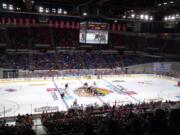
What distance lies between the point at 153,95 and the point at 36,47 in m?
24.1

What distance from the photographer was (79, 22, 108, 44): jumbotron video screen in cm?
2381

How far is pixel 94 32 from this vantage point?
2428 cm

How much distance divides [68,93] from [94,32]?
7.56 metres

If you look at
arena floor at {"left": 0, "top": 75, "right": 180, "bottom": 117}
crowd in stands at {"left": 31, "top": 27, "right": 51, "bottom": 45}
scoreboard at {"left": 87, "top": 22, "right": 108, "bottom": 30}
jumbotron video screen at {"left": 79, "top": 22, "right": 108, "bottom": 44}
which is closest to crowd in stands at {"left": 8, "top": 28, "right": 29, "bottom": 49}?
crowd in stands at {"left": 31, "top": 27, "right": 51, "bottom": 45}

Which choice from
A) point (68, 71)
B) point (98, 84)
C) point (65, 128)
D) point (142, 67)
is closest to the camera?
point (65, 128)

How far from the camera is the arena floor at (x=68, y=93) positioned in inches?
715

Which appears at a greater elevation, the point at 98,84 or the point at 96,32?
the point at 96,32

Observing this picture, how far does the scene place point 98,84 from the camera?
2747 cm

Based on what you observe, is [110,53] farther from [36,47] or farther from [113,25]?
[36,47]

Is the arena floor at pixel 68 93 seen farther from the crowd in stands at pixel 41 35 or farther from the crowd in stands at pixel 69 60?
the crowd in stands at pixel 41 35

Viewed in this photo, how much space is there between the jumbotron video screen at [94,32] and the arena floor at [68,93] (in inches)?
223

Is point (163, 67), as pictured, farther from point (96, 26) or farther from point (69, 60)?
point (69, 60)

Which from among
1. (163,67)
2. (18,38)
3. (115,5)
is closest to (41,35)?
(18,38)

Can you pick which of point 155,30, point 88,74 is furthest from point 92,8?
point 155,30
